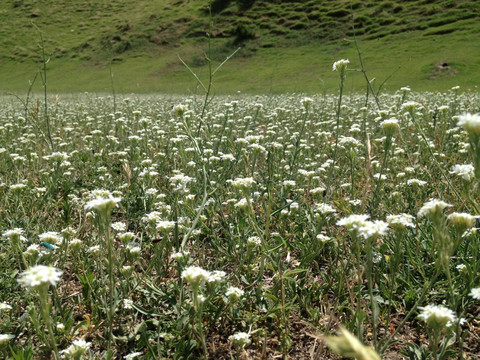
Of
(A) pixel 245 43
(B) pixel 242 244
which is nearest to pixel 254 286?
(B) pixel 242 244

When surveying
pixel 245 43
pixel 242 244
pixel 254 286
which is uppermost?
pixel 242 244

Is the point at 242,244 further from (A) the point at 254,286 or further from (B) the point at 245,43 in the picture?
(B) the point at 245,43

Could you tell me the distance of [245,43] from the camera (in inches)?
1801

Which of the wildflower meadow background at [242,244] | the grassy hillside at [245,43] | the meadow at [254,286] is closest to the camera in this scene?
the meadow at [254,286]

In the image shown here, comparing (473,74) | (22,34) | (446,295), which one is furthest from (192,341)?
(22,34)

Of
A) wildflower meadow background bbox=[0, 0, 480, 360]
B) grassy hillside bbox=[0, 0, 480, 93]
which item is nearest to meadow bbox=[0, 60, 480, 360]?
wildflower meadow background bbox=[0, 0, 480, 360]

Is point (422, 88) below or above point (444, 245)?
below

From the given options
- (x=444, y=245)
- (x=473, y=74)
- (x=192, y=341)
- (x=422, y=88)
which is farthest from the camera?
(x=473, y=74)

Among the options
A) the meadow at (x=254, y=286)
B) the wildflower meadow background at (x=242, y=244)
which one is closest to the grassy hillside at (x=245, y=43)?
the wildflower meadow background at (x=242, y=244)

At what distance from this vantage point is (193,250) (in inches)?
124

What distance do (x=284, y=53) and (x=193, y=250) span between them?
40664mm

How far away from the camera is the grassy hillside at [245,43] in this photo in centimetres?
2767

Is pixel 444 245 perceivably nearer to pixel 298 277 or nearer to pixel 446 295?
pixel 446 295

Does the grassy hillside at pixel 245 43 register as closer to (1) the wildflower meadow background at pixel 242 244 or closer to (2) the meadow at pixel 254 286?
(1) the wildflower meadow background at pixel 242 244
